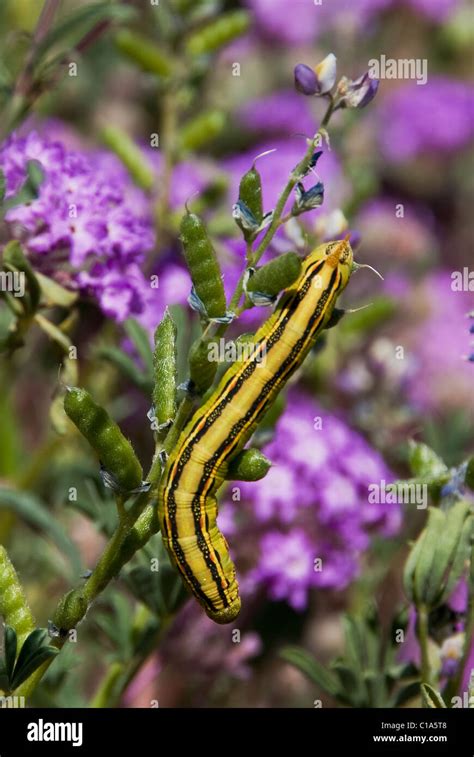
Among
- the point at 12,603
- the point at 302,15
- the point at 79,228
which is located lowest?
the point at 12,603

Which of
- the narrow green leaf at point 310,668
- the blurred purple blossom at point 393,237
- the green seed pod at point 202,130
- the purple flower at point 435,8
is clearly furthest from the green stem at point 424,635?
the purple flower at point 435,8

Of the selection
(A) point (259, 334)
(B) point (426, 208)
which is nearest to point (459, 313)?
(B) point (426, 208)

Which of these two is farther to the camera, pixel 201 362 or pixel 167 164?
pixel 167 164

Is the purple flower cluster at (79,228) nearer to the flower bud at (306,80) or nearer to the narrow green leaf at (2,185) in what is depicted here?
the narrow green leaf at (2,185)

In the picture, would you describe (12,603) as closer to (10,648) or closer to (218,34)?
(10,648)

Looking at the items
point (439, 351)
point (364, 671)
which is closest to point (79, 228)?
point (364, 671)

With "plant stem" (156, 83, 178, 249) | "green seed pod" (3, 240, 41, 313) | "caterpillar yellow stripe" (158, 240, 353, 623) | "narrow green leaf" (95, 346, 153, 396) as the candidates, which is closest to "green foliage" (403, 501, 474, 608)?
"caterpillar yellow stripe" (158, 240, 353, 623)
